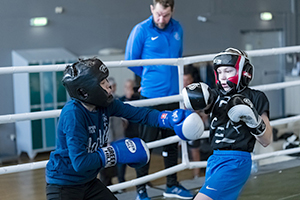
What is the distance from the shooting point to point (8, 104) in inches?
238

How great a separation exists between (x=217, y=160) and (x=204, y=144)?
3.28 metres

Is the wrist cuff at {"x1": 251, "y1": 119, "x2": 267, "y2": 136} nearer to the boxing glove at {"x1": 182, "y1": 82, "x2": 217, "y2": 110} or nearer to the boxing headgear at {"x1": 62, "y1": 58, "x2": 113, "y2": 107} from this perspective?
the boxing glove at {"x1": 182, "y1": 82, "x2": 217, "y2": 110}

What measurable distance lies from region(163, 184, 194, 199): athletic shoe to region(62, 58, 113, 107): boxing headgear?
116cm

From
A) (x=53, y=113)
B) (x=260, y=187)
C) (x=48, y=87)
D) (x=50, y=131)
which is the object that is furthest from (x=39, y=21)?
(x=260, y=187)

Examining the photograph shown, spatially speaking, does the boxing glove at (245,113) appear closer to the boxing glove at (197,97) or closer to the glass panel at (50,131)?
the boxing glove at (197,97)

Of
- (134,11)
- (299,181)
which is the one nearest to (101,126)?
(299,181)

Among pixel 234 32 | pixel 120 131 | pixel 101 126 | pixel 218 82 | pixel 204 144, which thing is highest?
pixel 234 32

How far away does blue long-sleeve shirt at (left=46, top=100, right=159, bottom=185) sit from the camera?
1582 mm

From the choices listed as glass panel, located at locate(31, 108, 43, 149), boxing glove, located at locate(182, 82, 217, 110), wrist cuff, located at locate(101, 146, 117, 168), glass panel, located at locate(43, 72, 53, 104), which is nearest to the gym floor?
boxing glove, located at locate(182, 82, 217, 110)

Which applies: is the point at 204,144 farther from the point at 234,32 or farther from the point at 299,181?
the point at 234,32

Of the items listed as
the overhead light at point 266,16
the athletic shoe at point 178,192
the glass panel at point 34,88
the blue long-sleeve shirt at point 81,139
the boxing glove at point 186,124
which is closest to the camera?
the blue long-sleeve shirt at point 81,139

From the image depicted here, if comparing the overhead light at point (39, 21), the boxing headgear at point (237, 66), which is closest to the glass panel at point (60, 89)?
the overhead light at point (39, 21)

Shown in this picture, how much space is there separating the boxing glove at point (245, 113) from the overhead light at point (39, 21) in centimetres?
487

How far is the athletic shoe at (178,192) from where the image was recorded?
2641 mm
